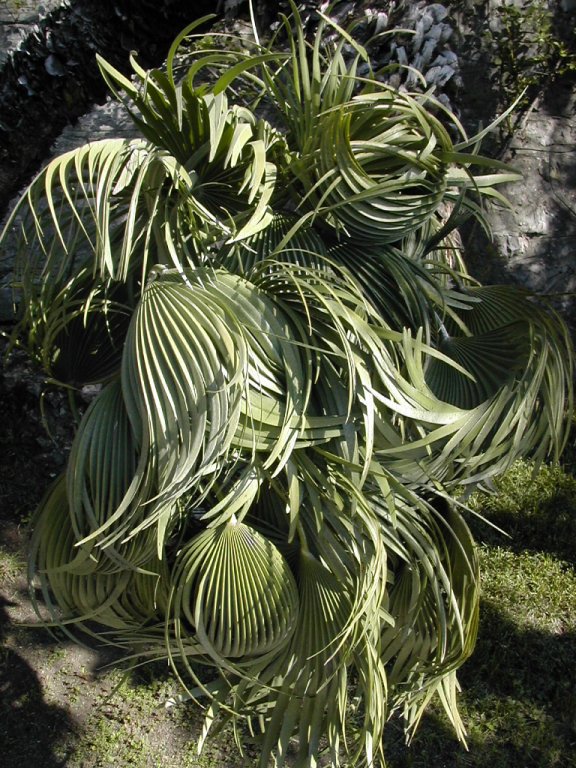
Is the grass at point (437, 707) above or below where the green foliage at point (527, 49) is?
below

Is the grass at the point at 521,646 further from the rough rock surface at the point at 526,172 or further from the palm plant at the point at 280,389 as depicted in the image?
the rough rock surface at the point at 526,172

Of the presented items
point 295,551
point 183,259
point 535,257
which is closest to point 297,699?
point 295,551

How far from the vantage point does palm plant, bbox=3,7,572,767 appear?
1.70m

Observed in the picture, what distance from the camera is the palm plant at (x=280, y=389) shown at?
170 centimetres

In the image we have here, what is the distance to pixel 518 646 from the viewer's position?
2.99m

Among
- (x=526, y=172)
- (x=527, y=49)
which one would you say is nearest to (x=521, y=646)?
(x=526, y=172)

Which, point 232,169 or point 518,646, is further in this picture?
point 518,646

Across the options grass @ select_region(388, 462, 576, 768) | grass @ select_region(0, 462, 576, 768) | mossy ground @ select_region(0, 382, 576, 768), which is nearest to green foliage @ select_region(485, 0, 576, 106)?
grass @ select_region(388, 462, 576, 768)

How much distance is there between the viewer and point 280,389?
1.78 m

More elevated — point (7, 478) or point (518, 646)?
point (7, 478)

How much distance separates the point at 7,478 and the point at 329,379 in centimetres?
210

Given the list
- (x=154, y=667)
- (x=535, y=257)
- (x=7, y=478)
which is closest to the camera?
(x=154, y=667)

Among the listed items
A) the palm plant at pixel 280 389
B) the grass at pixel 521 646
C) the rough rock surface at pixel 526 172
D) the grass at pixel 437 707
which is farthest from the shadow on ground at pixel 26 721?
the rough rock surface at pixel 526 172

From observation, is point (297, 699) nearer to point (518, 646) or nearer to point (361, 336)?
point (361, 336)
